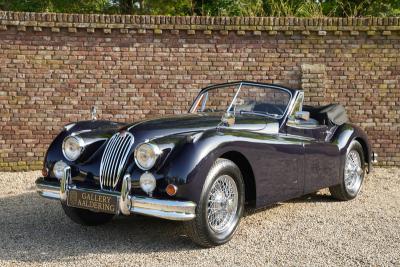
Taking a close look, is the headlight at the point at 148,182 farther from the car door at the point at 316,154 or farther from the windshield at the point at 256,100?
the car door at the point at 316,154

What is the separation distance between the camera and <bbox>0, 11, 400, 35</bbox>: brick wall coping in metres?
8.02

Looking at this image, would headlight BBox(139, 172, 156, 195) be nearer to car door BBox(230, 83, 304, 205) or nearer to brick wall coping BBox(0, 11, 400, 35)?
car door BBox(230, 83, 304, 205)

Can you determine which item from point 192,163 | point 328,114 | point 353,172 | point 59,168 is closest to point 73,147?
point 59,168

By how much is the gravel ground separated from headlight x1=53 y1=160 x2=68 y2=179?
22.9 inches

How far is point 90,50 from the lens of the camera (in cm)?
821

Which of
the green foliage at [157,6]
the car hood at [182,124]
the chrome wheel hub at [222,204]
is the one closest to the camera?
the chrome wheel hub at [222,204]

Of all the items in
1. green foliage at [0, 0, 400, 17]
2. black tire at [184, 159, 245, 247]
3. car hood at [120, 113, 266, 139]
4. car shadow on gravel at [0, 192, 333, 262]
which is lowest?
car shadow on gravel at [0, 192, 333, 262]

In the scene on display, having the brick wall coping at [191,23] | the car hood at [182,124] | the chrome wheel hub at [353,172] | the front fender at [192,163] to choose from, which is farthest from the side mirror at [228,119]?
the brick wall coping at [191,23]

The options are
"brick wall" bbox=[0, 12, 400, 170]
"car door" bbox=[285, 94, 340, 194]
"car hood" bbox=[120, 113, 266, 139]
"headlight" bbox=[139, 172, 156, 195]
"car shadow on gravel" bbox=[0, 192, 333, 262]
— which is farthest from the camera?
"brick wall" bbox=[0, 12, 400, 170]

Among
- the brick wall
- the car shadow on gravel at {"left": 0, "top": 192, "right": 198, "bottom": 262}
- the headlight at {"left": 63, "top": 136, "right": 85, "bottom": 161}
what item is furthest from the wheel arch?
the brick wall

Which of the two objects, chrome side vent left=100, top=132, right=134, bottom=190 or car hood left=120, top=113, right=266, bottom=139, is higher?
car hood left=120, top=113, right=266, bottom=139

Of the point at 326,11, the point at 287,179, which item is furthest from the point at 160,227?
the point at 326,11

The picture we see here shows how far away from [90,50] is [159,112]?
5.00ft

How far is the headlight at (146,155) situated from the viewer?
410 centimetres
